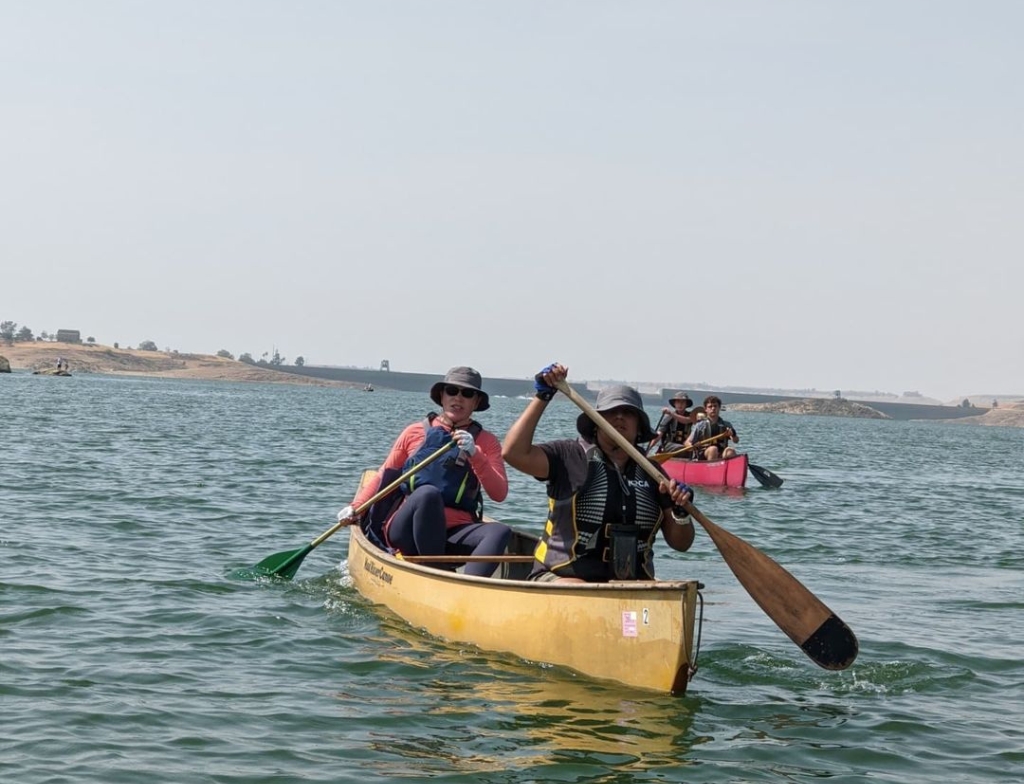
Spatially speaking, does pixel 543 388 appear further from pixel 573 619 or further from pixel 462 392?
pixel 462 392

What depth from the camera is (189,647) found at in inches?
369

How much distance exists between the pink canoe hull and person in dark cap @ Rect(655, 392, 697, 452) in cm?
37

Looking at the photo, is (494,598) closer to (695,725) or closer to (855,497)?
(695,725)

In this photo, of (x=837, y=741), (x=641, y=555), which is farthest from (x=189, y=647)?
(x=837, y=741)

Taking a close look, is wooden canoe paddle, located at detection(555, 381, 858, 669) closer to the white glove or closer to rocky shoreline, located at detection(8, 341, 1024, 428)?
the white glove

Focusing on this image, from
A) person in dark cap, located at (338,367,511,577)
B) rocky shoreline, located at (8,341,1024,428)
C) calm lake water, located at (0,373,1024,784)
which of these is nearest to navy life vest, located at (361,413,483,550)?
person in dark cap, located at (338,367,511,577)

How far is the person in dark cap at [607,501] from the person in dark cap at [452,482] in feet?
5.26

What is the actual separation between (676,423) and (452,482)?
52.8 feet

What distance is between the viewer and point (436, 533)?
35.2 ft

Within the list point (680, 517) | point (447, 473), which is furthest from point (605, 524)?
point (447, 473)

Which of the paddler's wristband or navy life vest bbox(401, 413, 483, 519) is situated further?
navy life vest bbox(401, 413, 483, 519)

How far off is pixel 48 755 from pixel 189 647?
8.35ft

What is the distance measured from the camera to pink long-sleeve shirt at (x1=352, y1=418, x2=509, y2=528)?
10258 millimetres

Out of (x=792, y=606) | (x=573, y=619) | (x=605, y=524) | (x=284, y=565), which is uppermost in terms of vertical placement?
(x=605, y=524)
